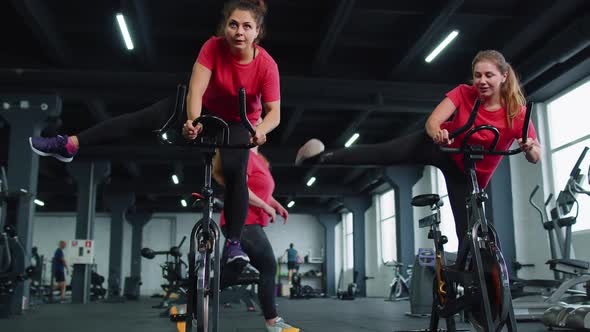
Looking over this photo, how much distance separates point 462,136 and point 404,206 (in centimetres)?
1044

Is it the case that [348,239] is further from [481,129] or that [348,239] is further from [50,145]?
[50,145]

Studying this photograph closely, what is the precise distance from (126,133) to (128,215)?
19.9m

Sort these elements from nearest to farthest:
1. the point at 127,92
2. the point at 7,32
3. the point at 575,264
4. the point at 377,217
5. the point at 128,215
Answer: the point at 575,264 → the point at 7,32 → the point at 127,92 → the point at 377,217 → the point at 128,215

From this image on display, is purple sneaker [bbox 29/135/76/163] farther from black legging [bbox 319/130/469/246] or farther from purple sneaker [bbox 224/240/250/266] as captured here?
black legging [bbox 319/130/469/246]

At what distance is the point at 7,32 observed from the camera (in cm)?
784

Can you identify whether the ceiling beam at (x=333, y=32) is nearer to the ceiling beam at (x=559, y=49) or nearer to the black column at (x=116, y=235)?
the ceiling beam at (x=559, y=49)

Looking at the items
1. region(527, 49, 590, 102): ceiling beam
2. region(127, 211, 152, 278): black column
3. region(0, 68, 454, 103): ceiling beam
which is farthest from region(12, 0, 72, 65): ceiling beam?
region(127, 211, 152, 278): black column

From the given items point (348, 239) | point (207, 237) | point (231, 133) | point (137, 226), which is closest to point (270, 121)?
point (231, 133)

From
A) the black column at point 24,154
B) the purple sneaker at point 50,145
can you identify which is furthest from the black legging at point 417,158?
the black column at point 24,154

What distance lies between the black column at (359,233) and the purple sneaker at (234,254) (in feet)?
49.4

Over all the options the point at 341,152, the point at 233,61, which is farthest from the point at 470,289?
the point at 233,61

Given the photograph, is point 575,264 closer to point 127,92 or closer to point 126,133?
point 126,133

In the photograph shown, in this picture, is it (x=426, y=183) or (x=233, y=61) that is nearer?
(x=233, y=61)

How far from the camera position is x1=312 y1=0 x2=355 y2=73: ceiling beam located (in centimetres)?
664
